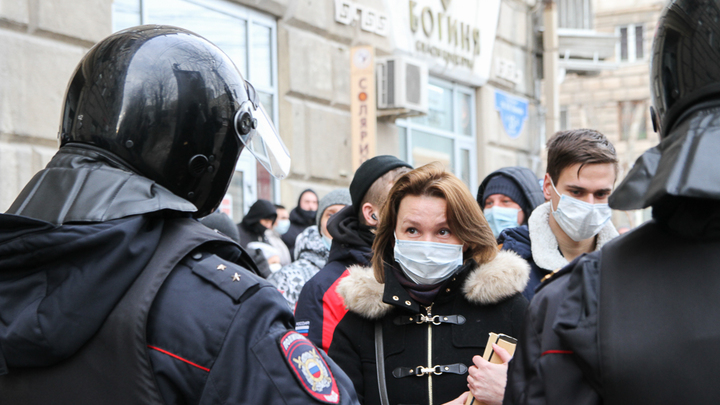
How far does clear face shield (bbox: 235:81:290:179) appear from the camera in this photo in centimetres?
180

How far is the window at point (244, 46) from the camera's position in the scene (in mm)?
7312

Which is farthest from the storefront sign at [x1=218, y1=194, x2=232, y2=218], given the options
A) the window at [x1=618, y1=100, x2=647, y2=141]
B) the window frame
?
the window frame

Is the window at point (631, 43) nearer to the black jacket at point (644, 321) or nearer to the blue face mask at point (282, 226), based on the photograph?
the blue face mask at point (282, 226)

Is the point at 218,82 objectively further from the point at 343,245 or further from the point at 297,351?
the point at 343,245

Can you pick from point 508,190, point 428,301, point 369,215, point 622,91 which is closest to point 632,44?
point 622,91

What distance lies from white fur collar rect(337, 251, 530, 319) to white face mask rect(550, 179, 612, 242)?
491 mm

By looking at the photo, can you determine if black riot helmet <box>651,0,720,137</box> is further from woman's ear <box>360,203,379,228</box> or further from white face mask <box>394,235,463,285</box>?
woman's ear <box>360,203,379,228</box>

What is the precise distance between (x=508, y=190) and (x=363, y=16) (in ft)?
16.6

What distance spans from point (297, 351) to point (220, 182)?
1.70ft

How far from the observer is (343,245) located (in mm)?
3562

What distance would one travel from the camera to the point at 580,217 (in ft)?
9.76

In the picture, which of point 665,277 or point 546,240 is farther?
point 546,240

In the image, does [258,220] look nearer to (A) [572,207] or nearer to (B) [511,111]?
(A) [572,207]

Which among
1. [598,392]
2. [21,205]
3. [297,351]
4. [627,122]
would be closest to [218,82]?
[21,205]
